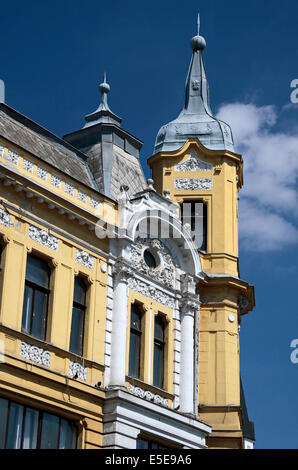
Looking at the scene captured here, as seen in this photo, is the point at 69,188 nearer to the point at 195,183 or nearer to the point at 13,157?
the point at 13,157

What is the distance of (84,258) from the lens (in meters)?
28.8

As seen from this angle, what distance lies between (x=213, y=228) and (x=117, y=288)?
7509mm

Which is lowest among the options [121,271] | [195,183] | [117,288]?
[117,288]

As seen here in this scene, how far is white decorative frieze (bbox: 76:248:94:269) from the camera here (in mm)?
28672

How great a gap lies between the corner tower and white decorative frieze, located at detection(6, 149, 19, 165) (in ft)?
25.8

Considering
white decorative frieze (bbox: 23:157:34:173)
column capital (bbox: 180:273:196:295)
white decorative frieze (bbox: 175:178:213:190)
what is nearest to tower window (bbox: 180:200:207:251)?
white decorative frieze (bbox: 175:178:213:190)

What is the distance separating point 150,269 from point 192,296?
2.19 metres

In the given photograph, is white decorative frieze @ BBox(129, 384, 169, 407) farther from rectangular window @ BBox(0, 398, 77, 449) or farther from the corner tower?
the corner tower

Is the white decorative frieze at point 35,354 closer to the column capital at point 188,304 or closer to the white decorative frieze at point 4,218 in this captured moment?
the white decorative frieze at point 4,218

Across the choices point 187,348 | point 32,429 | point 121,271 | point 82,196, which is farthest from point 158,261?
point 32,429

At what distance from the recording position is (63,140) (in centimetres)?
3234

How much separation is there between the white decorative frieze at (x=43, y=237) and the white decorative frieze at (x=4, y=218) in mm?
947

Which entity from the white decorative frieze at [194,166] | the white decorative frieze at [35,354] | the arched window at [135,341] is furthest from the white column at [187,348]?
the white decorative frieze at [35,354]
